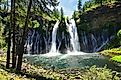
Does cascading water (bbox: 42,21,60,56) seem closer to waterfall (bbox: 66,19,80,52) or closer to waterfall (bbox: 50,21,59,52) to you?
waterfall (bbox: 50,21,59,52)

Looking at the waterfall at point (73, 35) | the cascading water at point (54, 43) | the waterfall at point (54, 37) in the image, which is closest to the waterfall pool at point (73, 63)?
the cascading water at point (54, 43)

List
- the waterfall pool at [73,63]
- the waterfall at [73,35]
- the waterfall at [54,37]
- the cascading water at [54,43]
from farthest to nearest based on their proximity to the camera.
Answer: the waterfall at [73,35] < the waterfall at [54,37] < the cascading water at [54,43] < the waterfall pool at [73,63]

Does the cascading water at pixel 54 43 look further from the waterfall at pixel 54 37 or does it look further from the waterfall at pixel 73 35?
the waterfall at pixel 73 35

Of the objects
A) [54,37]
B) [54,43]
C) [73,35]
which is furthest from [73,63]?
[73,35]

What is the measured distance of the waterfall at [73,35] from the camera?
99181 millimetres

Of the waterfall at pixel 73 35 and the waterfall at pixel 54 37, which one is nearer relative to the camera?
the waterfall at pixel 54 37

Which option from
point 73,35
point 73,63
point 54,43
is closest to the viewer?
point 73,63

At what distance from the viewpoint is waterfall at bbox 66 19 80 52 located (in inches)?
3905

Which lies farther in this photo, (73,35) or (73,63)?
(73,35)

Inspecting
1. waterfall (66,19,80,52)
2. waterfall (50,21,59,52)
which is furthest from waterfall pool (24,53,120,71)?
waterfall (66,19,80,52)

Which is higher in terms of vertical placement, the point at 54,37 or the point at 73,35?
the point at 73,35

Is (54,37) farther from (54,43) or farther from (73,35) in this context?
(73,35)

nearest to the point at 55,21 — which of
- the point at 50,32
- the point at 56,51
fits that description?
the point at 50,32

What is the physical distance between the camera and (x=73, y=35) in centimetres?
10169
